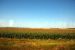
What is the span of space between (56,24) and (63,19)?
22 centimetres

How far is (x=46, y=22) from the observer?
5.09 meters

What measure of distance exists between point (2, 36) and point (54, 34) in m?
1.56

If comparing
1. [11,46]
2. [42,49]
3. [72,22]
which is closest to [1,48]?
[11,46]

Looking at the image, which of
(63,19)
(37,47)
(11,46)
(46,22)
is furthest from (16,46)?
(63,19)

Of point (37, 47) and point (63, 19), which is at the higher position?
point (63, 19)

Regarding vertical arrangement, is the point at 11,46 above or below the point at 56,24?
below

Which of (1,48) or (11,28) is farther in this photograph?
(11,28)

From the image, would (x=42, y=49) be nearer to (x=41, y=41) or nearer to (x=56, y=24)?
(x=41, y=41)

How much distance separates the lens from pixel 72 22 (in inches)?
199

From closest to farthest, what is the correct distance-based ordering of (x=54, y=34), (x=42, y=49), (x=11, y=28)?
(x=42, y=49) < (x=11, y=28) < (x=54, y=34)

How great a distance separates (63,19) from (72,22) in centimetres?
24

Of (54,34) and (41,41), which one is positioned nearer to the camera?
(41,41)

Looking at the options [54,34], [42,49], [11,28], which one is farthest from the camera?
[54,34]

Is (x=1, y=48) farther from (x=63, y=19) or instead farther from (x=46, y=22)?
(x=63, y=19)
